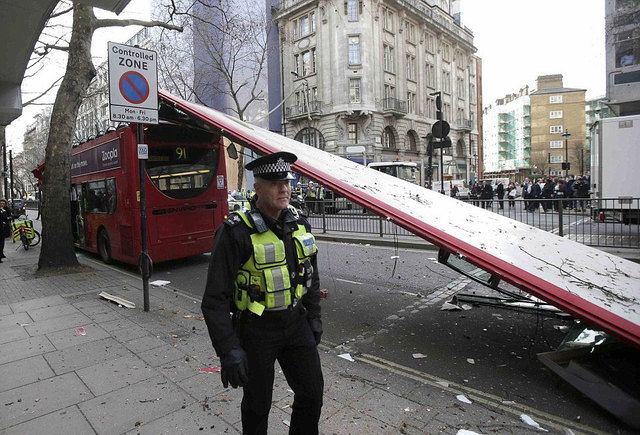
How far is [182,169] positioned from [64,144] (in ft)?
9.19

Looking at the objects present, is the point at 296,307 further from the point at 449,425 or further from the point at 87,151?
the point at 87,151

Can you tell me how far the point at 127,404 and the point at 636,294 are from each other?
446cm

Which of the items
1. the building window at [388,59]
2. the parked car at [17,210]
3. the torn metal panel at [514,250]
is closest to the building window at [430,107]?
the building window at [388,59]

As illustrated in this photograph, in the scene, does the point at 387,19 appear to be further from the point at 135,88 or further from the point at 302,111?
the point at 135,88

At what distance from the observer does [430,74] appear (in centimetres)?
5072

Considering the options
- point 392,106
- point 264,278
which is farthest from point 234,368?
point 392,106

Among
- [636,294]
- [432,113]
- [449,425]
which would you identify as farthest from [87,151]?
[432,113]

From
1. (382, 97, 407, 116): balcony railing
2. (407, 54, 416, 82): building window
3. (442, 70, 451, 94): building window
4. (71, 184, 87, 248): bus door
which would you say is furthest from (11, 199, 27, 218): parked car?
(442, 70, 451, 94): building window

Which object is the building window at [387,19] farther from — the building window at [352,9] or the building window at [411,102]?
the building window at [411,102]

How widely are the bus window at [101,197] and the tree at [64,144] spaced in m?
0.77

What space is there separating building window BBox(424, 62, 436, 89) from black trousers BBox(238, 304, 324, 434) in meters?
51.9

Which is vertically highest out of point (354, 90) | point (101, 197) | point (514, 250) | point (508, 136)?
point (508, 136)

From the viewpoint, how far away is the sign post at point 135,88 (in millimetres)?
5672

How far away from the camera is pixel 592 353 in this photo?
3438 mm
